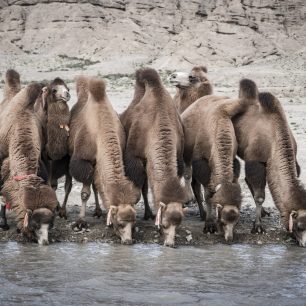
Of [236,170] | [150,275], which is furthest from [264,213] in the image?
[150,275]

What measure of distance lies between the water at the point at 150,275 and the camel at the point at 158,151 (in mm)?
497

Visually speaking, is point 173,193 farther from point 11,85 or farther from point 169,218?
point 11,85

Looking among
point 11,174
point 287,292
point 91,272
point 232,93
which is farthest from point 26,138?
point 232,93

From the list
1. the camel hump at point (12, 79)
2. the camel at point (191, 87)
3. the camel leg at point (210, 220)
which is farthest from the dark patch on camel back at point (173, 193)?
the camel at point (191, 87)

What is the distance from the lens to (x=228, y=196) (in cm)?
974

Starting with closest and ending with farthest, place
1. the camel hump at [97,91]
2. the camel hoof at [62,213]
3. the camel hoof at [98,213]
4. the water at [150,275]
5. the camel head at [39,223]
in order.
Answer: the water at [150,275], the camel head at [39,223], the camel hump at [97,91], the camel hoof at [62,213], the camel hoof at [98,213]

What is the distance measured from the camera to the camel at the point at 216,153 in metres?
9.78

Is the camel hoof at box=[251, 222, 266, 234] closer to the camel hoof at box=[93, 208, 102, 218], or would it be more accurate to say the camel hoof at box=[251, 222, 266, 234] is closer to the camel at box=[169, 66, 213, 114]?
the camel hoof at box=[93, 208, 102, 218]

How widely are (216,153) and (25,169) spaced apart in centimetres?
251

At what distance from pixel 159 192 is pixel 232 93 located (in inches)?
821

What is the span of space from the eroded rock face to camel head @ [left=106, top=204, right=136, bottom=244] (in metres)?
36.6

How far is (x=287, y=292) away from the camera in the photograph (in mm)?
7613

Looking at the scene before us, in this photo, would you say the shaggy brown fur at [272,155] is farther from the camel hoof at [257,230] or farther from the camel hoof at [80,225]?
the camel hoof at [80,225]

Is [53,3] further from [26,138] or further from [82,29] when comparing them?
[26,138]
